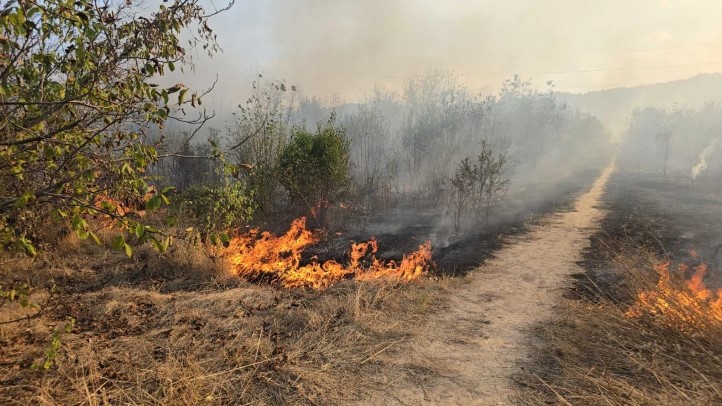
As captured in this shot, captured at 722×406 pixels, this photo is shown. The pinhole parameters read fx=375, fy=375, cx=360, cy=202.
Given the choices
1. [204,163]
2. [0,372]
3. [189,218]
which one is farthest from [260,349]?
[204,163]

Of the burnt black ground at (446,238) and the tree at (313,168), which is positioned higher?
the tree at (313,168)

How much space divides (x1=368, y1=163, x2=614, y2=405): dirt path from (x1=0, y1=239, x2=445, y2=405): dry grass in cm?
38

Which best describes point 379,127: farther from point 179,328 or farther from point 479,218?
point 179,328

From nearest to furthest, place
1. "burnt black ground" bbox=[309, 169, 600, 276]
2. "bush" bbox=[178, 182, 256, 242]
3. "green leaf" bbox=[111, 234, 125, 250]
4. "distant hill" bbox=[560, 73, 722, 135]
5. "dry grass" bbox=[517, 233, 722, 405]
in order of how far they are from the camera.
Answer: "green leaf" bbox=[111, 234, 125, 250]
"dry grass" bbox=[517, 233, 722, 405]
"bush" bbox=[178, 182, 256, 242]
"burnt black ground" bbox=[309, 169, 600, 276]
"distant hill" bbox=[560, 73, 722, 135]

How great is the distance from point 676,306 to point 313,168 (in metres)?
9.34

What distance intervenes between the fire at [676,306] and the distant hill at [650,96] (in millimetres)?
112920

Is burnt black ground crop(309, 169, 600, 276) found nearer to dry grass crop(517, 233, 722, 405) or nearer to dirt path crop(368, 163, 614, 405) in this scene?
dirt path crop(368, 163, 614, 405)

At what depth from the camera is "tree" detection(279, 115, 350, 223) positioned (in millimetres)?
11625

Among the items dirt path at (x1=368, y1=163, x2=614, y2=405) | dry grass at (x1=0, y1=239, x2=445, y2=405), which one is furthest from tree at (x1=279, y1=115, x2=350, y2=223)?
dirt path at (x1=368, y1=163, x2=614, y2=405)

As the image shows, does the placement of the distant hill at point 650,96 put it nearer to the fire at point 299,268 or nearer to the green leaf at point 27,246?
the fire at point 299,268

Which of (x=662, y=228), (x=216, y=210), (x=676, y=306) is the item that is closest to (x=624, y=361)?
(x=676, y=306)

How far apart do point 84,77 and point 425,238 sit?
9914 mm

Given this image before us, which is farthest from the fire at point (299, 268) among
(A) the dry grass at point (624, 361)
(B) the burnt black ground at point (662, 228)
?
(B) the burnt black ground at point (662, 228)

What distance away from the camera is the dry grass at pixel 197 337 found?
138 inches
